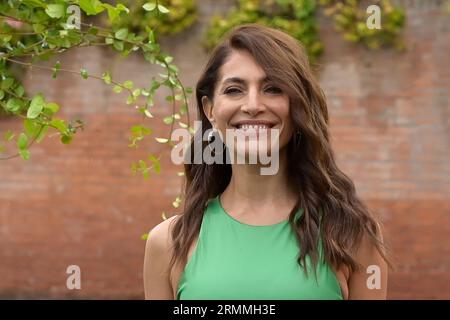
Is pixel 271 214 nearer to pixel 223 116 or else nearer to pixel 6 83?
pixel 223 116

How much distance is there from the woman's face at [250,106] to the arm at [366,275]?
0.37 metres

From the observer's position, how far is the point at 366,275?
218cm

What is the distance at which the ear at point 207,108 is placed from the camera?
2.33 meters

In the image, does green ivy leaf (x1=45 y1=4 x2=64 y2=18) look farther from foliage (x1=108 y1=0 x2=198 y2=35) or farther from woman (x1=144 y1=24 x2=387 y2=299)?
foliage (x1=108 y1=0 x2=198 y2=35)

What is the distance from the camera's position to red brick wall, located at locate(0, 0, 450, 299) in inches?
233

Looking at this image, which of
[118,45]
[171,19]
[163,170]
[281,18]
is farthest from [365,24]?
[118,45]

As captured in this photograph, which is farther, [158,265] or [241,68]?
[158,265]

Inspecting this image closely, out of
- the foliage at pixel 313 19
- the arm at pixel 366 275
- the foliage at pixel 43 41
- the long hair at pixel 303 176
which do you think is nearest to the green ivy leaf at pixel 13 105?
the foliage at pixel 43 41

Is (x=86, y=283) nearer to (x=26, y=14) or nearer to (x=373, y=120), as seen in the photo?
(x=373, y=120)

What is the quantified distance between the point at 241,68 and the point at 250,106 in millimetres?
152

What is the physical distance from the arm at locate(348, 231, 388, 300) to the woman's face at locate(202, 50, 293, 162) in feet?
1.21

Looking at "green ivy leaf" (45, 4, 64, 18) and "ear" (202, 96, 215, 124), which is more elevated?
"green ivy leaf" (45, 4, 64, 18)

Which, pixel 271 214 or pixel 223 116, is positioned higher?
pixel 223 116

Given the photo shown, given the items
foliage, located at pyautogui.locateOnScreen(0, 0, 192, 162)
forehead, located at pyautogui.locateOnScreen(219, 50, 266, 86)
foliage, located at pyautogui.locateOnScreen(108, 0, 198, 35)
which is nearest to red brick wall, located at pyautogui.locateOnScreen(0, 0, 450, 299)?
foliage, located at pyautogui.locateOnScreen(108, 0, 198, 35)
